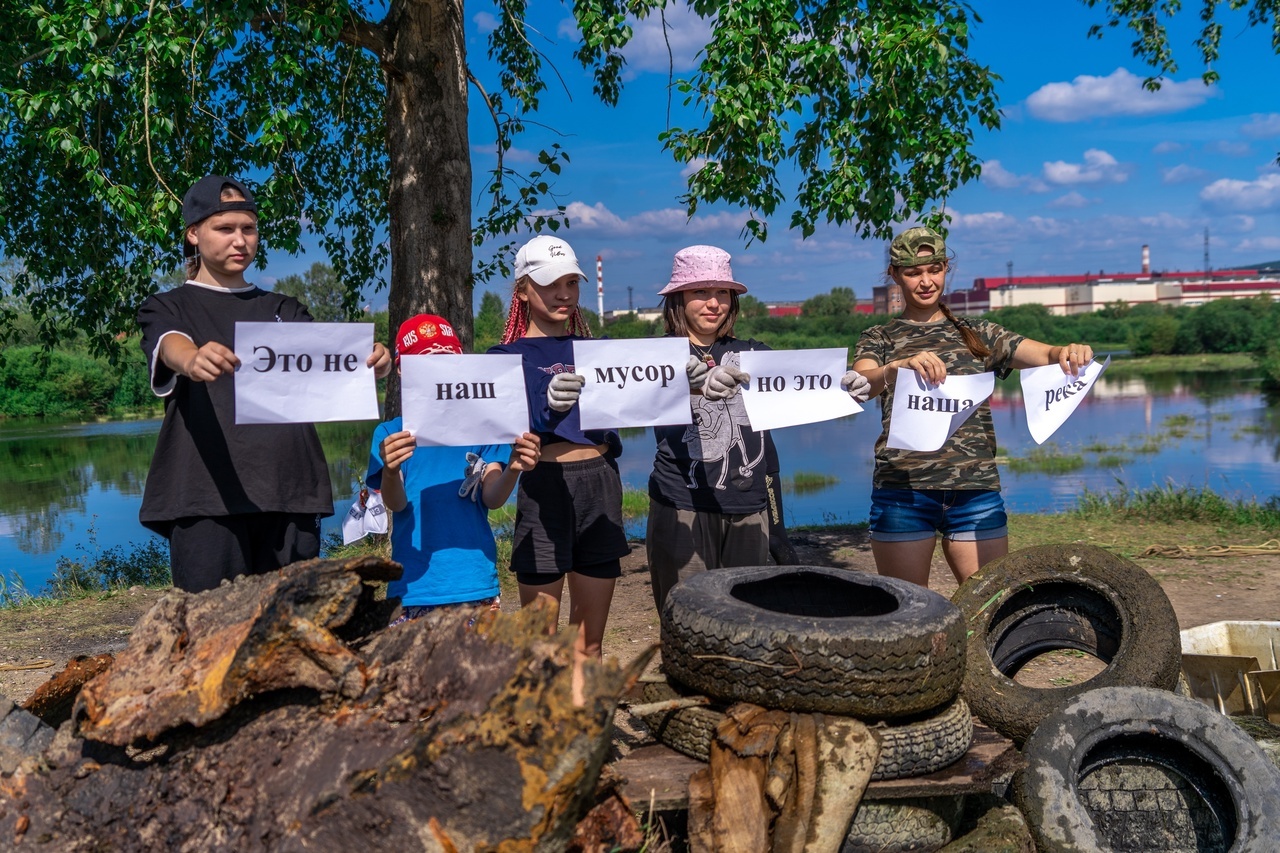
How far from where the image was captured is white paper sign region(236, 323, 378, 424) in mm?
3209

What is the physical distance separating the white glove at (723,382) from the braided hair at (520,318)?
0.64 m

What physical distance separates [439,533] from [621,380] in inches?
35.1

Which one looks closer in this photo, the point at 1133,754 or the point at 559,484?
the point at 1133,754

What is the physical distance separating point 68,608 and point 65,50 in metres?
4.51

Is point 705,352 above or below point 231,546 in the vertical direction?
above

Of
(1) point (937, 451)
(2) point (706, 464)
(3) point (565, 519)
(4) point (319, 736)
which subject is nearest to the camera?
(4) point (319, 736)

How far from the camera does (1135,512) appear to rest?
1095cm

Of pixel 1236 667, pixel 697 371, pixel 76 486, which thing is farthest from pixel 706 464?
pixel 76 486

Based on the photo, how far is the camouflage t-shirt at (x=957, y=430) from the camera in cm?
404

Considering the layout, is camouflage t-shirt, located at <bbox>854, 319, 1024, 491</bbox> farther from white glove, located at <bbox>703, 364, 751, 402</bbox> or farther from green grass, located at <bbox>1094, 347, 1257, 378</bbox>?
green grass, located at <bbox>1094, 347, 1257, 378</bbox>

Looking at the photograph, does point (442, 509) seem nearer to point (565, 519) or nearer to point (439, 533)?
point (439, 533)

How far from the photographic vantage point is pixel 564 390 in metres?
3.55

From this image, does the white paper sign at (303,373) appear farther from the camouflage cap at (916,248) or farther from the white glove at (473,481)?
the camouflage cap at (916,248)

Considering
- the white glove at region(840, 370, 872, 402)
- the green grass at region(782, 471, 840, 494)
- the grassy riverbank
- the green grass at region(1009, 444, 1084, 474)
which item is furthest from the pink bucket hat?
the green grass at region(1009, 444, 1084, 474)
